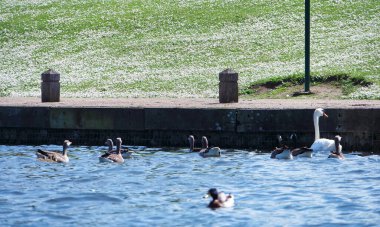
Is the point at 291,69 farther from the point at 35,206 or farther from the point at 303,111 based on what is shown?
the point at 35,206

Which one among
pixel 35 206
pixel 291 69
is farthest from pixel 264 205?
pixel 291 69

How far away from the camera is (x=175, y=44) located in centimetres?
5419

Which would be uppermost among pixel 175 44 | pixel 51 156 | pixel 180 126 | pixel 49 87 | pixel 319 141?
pixel 175 44

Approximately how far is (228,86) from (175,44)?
22887 millimetres

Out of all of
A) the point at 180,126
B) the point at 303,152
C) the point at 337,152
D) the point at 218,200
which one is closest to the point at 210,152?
the point at 303,152

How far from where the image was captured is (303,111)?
2792 cm

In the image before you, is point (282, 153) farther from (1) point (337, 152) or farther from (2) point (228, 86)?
(2) point (228, 86)

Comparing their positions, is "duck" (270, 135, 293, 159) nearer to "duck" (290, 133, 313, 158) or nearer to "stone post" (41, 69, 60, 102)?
"duck" (290, 133, 313, 158)

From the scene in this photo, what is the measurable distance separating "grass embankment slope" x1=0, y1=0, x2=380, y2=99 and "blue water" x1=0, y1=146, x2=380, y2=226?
13157 mm

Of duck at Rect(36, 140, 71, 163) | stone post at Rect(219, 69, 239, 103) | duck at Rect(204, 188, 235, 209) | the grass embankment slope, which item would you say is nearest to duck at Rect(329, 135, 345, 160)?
stone post at Rect(219, 69, 239, 103)

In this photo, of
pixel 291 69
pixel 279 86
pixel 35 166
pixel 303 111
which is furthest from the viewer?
pixel 291 69

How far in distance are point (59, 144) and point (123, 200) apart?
10.6 meters

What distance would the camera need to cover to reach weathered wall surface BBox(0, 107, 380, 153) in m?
27.6

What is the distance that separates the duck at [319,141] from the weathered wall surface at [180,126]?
2.34 feet
